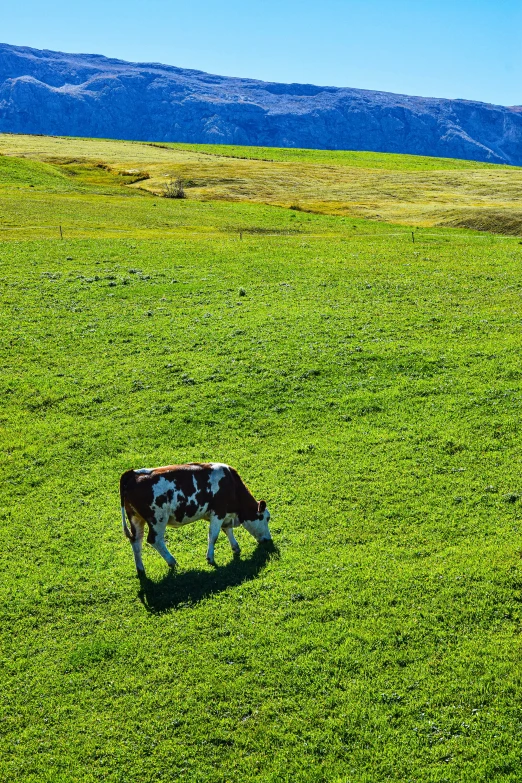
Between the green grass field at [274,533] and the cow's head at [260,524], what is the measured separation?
668 mm

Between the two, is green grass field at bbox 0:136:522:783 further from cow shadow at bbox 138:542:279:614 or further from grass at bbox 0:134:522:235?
grass at bbox 0:134:522:235

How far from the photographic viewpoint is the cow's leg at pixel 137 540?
1775cm

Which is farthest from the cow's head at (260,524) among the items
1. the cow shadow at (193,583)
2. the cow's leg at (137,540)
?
the cow's leg at (137,540)

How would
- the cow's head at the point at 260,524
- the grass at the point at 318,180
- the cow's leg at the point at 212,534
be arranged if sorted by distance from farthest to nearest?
the grass at the point at 318,180 < the cow's head at the point at 260,524 < the cow's leg at the point at 212,534

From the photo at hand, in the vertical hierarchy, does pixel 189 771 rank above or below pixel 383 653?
below

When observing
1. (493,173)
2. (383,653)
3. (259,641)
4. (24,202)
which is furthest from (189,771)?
(493,173)

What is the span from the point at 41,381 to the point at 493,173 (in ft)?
481

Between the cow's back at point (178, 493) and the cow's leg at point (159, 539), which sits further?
the cow's leg at point (159, 539)

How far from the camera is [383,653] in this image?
46.9 feet

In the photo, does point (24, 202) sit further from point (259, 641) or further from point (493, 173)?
point (493, 173)

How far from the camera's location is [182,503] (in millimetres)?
17625

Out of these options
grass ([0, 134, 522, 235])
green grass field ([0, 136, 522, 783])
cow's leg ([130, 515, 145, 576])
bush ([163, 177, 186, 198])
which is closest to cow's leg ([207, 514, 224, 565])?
green grass field ([0, 136, 522, 783])

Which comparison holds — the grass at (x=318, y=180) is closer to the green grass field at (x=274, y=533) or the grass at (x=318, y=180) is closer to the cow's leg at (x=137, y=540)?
the green grass field at (x=274, y=533)

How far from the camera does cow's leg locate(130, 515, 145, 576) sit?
699 inches
